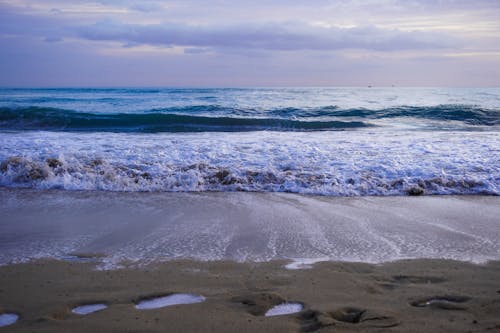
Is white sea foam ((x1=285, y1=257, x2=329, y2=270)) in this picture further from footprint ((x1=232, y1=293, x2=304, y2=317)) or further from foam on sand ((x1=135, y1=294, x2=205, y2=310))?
foam on sand ((x1=135, y1=294, x2=205, y2=310))

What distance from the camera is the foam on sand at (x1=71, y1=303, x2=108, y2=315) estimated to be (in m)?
2.73

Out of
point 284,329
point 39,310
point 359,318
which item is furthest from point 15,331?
point 359,318

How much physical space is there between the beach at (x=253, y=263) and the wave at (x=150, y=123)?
1160 centimetres

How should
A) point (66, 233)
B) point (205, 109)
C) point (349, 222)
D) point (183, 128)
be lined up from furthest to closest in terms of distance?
1. point (205, 109)
2. point (183, 128)
3. point (349, 222)
4. point (66, 233)

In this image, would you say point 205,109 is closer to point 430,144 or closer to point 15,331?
point 430,144

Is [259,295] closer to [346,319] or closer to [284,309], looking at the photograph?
[284,309]

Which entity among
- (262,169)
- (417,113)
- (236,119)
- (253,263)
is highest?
(417,113)

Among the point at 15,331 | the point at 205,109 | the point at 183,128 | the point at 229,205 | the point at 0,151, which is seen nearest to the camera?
the point at 15,331

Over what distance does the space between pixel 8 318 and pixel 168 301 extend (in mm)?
982

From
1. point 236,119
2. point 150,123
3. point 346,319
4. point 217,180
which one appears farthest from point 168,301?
point 150,123

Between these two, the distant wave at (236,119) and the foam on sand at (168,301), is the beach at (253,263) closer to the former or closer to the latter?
the foam on sand at (168,301)

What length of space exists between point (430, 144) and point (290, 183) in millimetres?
5188

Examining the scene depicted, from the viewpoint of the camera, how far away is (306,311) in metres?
Answer: 2.70

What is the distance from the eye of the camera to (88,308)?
2791 millimetres
